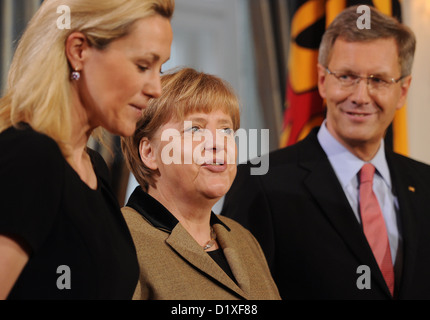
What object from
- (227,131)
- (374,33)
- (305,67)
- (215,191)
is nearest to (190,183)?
(215,191)

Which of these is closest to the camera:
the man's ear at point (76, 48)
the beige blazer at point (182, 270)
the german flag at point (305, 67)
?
the man's ear at point (76, 48)

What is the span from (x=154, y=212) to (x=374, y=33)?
3.70 ft

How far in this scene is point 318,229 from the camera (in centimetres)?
199

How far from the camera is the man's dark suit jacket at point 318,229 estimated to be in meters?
1.91

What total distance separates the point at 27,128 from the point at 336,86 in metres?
1.39

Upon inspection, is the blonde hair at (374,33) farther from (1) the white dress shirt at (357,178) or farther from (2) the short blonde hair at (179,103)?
(2) the short blonde hair at (179,103)

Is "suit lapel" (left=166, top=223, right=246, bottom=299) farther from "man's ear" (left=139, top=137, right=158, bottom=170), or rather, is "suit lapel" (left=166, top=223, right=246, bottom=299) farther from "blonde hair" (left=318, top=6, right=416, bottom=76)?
"blonde hair" (left=318, top=6, right=416, bottom=76)

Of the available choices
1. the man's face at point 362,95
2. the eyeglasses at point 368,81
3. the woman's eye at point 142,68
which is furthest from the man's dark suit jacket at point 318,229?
the woman's eye at point 142,68

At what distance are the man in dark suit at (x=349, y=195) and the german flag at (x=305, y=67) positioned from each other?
0.76 m

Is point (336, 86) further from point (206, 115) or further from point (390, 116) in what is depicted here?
point (206, 115)

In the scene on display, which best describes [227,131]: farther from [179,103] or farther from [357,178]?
[357,178]

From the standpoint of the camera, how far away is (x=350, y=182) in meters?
2.09

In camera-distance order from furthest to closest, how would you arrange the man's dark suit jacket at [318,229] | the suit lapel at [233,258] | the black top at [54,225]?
the man's dark suit jacket at [318,229] < the suit lapel at [233,258] < the black top at [54,225]
